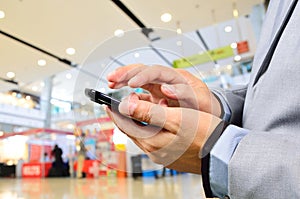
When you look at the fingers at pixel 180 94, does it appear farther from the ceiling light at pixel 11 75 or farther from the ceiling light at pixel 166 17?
the ceiling light at pixel 11 75

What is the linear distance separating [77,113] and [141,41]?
0.19 metres

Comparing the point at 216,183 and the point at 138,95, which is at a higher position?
the point at 138,95

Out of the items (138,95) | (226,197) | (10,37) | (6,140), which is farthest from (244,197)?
(6,140)

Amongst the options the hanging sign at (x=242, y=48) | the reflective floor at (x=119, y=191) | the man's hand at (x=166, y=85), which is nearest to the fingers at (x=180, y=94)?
the man's hand at (x=166, y=85)

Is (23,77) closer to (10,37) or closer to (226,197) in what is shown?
(10,37)

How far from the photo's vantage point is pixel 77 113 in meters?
0.49

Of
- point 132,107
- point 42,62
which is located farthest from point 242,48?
point 132,107

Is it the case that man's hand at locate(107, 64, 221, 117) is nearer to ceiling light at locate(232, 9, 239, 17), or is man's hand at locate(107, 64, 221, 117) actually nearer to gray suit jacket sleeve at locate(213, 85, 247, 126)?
gray suit jacket sleeve at locate(213, 85, 247, 126)

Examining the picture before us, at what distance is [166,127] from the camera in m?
0.38

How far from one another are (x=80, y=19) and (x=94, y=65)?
4.31 m

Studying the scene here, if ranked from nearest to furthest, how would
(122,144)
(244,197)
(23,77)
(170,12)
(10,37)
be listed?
(244,197), (122,144), (170,12), (10,37), (23,77)

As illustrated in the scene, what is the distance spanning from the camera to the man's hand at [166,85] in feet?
1.35

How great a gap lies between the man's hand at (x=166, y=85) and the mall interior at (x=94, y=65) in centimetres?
2

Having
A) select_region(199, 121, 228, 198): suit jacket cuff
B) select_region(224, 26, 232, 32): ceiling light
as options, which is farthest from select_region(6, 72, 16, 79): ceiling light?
select_region(199, 121, 228, 198): suit jacket cuff
